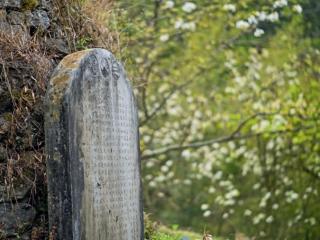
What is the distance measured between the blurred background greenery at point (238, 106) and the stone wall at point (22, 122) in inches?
157

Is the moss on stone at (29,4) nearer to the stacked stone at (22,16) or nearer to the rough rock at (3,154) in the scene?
the stacked stone at (22,16)

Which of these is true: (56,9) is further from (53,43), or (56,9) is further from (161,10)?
(161,10)

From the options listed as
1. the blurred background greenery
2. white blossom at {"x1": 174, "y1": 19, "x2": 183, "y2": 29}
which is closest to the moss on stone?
the blurred background greenery

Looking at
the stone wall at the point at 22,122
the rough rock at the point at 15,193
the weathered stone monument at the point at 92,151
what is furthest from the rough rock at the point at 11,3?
the rough rock at the point at 15,193

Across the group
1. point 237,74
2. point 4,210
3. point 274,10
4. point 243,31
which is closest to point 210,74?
point 237,74

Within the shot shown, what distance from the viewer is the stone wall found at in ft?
14.9

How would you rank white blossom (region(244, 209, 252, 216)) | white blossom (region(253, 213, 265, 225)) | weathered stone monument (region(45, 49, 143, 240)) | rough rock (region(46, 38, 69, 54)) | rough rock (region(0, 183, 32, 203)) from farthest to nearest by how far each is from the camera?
white blossom (region(244, 209, 252, 216)), white blossom (region(253, 213, 265, 225)), rough rock (region(46, 38, 69, 54)), rough rock (region(0, 183, 32, 203)), weathered stone monument (region(45, 49, 143, 240))

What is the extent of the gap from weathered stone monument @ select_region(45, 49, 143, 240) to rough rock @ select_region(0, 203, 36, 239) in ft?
0.72

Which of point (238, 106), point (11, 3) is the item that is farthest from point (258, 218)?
point (11, 3)

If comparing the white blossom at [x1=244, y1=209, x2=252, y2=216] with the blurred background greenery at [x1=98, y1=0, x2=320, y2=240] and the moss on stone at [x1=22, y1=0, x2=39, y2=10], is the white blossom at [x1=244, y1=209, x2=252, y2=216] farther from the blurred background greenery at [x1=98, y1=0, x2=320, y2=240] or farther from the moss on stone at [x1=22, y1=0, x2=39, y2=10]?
the moss on stone at [x1=22, y1=0, x2=39, y2=10]

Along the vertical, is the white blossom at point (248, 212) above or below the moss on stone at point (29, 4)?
below

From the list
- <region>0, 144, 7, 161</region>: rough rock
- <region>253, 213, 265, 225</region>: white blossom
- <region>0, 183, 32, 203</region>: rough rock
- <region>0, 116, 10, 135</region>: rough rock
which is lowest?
<region>253, 213, 265, 225</region>: white blossom

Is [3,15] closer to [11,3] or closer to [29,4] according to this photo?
[11,3]

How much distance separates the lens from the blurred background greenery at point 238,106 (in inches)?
424
